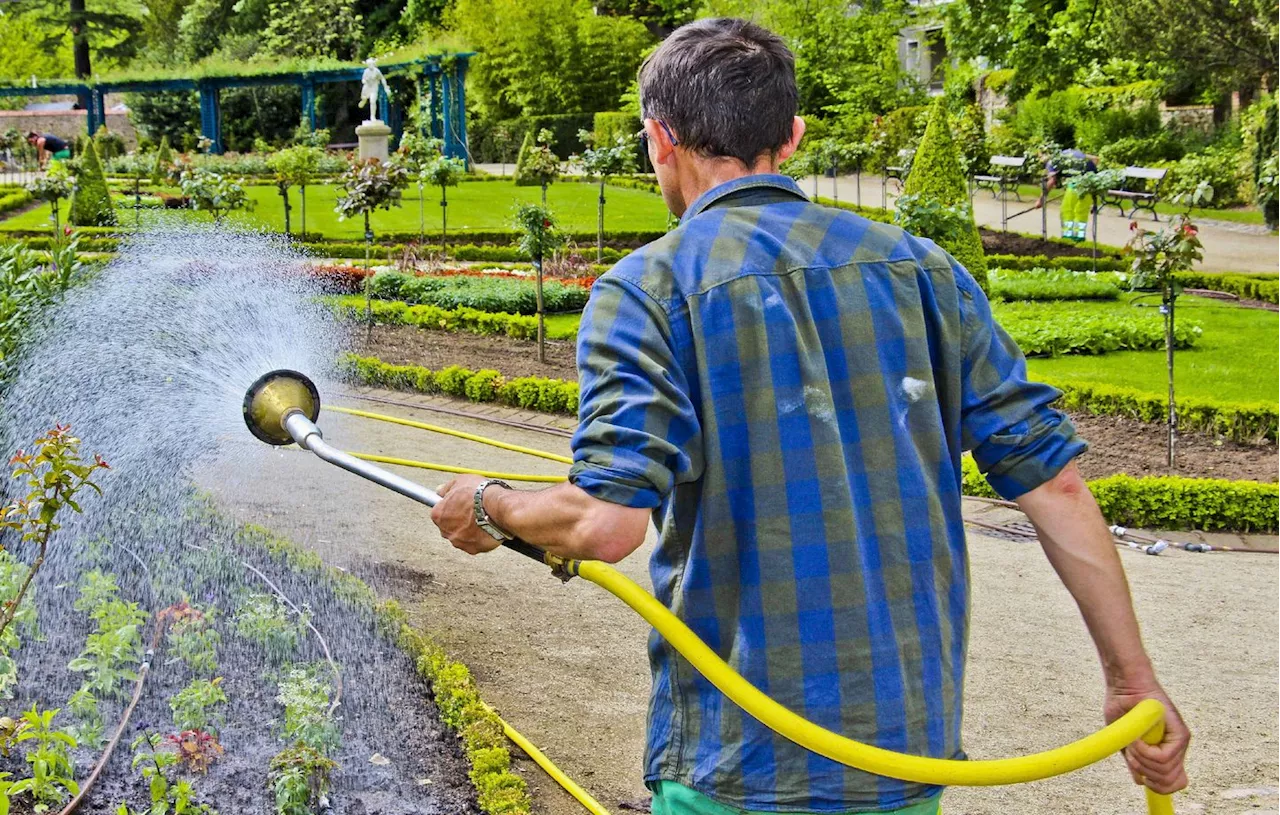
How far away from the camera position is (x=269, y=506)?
6.42 metres

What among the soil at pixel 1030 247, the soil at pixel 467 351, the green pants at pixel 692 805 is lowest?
the soil at pixel 467 351

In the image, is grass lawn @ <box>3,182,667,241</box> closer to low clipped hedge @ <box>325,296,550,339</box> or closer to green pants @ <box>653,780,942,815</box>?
low clipped hedge @ <box>325,296,550,339</box>

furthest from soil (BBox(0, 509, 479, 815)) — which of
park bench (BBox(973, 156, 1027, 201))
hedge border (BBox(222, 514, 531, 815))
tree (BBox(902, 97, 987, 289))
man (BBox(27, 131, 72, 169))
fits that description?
man (BBox(27, 131, 72, 169))

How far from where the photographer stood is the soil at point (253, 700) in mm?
3584

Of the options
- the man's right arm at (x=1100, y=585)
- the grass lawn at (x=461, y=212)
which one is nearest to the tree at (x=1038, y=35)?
the grass lawn at (x=461, y=212)

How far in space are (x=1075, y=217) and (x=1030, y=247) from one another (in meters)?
1.08

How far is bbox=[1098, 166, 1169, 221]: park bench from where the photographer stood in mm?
18664

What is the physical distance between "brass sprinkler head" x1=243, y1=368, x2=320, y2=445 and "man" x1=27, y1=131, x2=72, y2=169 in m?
28.1

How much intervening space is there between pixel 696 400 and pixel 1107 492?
554 cm

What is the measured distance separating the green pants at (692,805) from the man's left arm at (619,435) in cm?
33

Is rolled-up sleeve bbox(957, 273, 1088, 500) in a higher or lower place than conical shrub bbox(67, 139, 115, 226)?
lower

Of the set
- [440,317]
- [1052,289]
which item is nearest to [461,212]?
[440,317]

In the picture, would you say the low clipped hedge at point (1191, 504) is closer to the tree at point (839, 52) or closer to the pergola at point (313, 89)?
the tree at point (839, 52)

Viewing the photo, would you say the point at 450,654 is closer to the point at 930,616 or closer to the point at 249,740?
the point at 249,740
